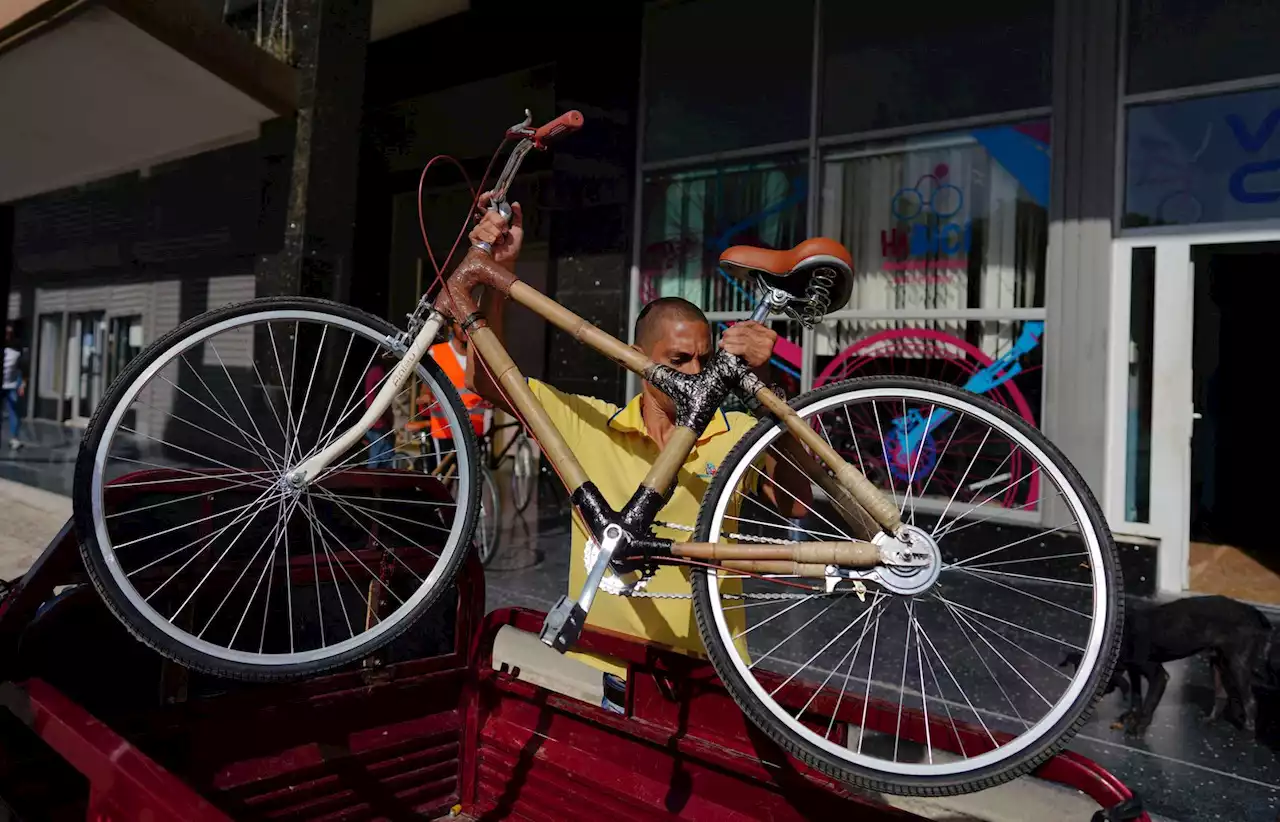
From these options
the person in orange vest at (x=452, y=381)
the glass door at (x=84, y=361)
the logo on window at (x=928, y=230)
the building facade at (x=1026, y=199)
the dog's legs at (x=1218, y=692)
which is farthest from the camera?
the glass door at (x=84, y=361)

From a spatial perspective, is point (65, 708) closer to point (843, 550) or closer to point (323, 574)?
point (323, 574)

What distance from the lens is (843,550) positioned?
6.73 ft

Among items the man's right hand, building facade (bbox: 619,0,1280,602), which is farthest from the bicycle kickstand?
building facade (bbox: 619,0,1280,602)

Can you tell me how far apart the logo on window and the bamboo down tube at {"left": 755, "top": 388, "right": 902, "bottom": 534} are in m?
5.07

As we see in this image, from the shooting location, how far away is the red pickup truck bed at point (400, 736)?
1968mm

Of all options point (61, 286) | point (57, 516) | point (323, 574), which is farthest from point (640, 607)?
point (61, 286)

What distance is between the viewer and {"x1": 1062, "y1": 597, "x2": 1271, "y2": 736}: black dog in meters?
3.86

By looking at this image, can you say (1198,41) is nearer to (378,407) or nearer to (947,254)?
(947,254)

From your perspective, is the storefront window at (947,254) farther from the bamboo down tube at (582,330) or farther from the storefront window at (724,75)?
the bamboo down tube at (582,330)

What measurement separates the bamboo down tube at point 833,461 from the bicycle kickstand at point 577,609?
0.50 m

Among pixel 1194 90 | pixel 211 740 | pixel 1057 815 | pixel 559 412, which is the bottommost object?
pixel 1057 815

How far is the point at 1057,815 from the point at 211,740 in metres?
2.70

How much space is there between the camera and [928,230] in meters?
6.82

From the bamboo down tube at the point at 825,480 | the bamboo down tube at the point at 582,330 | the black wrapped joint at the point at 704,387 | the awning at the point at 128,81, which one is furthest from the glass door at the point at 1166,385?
the awning at the point at 128,81
